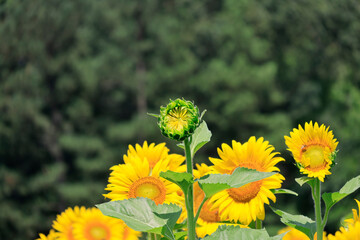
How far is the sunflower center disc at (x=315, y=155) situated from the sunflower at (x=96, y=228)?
0.23m

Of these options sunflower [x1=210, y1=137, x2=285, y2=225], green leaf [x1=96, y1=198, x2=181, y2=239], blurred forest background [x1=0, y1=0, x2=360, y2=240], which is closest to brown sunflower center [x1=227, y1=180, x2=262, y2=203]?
sunflower [x1=210, y1=137, x2=285, y2=225]

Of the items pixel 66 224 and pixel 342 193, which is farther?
pixel 66 224

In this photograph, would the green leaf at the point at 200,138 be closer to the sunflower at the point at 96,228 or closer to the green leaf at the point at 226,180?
the green leaf at the point at 226,180

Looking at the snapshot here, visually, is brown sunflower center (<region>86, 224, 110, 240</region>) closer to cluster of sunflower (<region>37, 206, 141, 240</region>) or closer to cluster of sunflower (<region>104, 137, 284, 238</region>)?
cluster of sunflower (<region>37, 206, 141, 240</region>)

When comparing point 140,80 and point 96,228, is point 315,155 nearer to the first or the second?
point 96,228

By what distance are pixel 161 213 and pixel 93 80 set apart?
42.1 feet

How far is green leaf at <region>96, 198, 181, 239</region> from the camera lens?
60cm

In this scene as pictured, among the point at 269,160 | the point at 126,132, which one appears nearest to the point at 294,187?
the point at 126,132

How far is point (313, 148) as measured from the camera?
26.8 inches

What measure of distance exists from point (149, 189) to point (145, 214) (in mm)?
96

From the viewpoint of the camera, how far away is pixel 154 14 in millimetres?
14586

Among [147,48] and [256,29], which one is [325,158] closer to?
[147,48]

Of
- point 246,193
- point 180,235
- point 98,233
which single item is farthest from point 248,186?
point 98,233

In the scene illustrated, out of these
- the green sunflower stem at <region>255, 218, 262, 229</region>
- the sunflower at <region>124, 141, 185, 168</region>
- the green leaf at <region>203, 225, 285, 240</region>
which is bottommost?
the green leaf at <region>203, 225, 285, 240</region>
